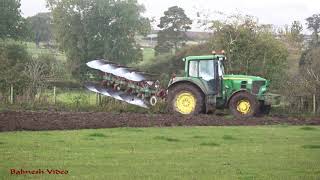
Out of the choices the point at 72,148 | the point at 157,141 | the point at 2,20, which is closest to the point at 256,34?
the point at 157,141

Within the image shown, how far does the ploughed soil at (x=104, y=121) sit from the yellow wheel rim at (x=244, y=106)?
1.16 meters

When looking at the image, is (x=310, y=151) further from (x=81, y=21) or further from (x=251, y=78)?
(x=81, y=21)

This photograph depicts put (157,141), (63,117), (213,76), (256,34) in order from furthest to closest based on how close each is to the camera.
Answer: (256,34) → (213,76) → (63,117) → (157,141)

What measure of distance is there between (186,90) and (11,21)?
49751 mm

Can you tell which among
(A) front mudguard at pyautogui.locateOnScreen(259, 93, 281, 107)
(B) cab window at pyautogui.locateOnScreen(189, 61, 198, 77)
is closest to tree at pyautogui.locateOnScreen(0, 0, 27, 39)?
(B) cab window at pyautogui.locateOnScreen(189, 61, 198, 77)

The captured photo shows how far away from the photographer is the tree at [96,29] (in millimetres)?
59781

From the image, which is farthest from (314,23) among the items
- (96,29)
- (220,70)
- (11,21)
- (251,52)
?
(220,70)

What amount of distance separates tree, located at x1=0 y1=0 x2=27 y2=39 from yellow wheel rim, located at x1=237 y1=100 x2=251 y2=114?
165ft

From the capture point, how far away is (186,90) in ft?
78.5

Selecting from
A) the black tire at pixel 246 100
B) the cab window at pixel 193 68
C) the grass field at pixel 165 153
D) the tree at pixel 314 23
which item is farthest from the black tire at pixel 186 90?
the tree at pixel 314 23

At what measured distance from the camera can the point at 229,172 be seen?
9.95m

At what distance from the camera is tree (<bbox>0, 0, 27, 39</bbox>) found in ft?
226

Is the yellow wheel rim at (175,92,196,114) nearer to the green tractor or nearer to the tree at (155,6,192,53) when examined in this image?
the green tractor

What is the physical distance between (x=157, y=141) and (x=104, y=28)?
159 feet
